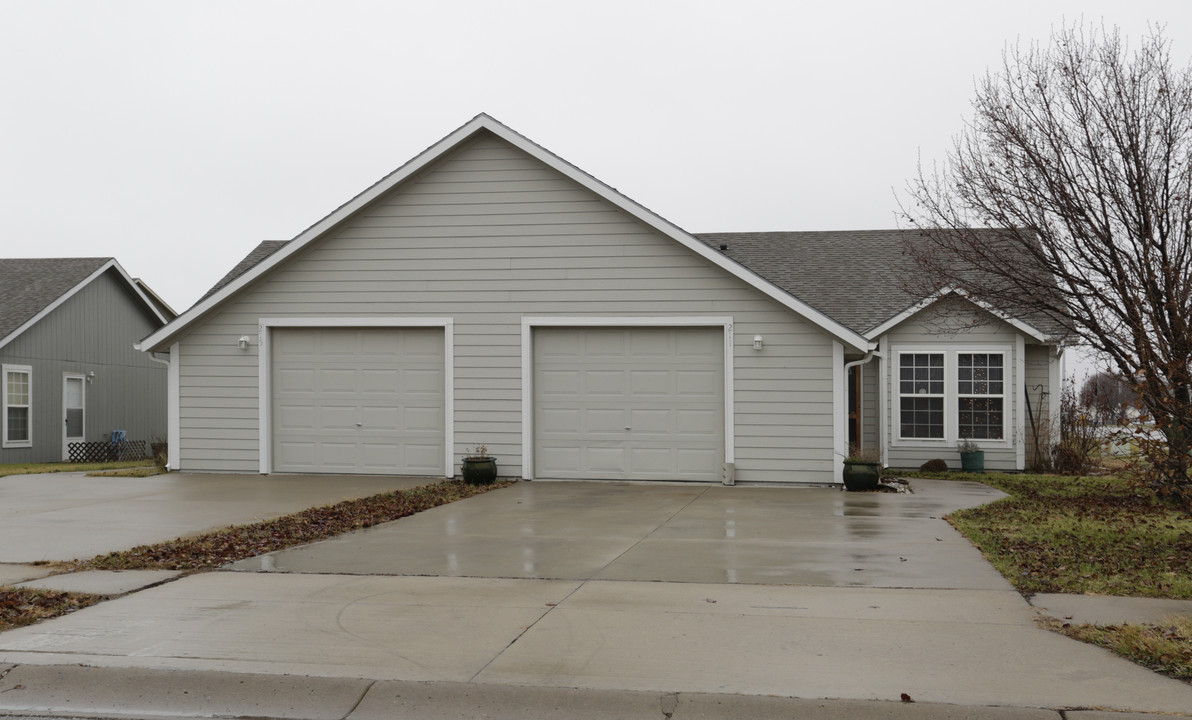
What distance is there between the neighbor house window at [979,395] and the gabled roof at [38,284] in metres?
22.3

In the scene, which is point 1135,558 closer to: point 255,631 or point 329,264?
point 255,631

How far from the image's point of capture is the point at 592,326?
1681cm

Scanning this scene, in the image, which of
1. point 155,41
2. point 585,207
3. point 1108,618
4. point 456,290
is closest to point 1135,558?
point 1108,618

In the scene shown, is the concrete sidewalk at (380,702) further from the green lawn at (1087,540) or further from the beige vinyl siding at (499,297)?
the beige vinyl siding at (499,297)

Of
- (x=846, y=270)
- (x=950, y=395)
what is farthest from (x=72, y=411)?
(x=950, y=395)

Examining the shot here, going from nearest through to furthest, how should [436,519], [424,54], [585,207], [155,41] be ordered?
[436,519], [585,207], [155,41], [424,54]

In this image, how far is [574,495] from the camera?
1491 centimetres

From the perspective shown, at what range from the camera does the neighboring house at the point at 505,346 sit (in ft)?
53.5

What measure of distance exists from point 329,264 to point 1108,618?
13454 millimetres

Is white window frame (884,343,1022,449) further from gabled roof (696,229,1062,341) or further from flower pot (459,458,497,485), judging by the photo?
flower pot (459,458,497,485)

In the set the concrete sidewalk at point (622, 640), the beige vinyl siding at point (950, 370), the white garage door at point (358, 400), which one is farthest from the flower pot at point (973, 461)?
the concrete sidewalk at point (622, 640)

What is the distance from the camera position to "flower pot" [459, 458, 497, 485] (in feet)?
53.1

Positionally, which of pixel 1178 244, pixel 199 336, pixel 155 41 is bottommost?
pixel 199 336

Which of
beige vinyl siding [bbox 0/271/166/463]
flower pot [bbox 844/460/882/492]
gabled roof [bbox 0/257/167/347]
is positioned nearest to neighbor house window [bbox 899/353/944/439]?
flower pot [bbox 844/460/882/492]
